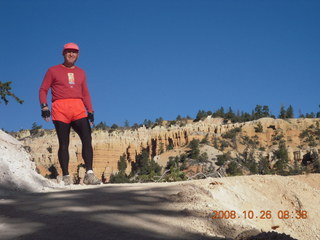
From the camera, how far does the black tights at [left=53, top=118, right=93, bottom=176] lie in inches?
263

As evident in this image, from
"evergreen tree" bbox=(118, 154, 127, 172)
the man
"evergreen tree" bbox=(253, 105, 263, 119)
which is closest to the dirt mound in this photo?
the man

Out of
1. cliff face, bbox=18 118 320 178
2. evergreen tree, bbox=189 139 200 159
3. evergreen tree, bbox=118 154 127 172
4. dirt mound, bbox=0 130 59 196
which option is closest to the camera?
dirt mound, bbox=0 130 59 196

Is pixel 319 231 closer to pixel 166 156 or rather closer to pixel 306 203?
pixel 306 203

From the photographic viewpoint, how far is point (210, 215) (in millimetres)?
4121

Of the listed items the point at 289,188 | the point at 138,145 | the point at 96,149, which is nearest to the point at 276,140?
the point at 138,145

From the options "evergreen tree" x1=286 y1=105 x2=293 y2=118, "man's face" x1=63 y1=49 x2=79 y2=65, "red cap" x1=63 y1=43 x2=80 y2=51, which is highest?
"evergreen tree" x1=286 y1=105 x2=293 y2=118

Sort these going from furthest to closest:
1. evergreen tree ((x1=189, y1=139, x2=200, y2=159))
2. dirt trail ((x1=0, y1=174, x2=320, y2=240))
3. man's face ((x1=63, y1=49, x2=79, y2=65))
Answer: evergreen tree ((x1=189, y1=139, x2=200, y2=159)) < man's face ((x1=63, y1=49, x2=79, y2=65)) < dirt trail ((x1=0, y1=174, x2=320, y2=240))

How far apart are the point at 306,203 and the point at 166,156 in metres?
63.5

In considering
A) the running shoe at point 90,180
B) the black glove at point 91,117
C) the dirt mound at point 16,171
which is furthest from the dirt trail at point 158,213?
the black glove at point 91,117

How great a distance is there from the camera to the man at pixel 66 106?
6.70 metres

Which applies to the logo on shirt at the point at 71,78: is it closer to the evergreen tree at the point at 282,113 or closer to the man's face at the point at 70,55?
the man's face at the point at 70,55

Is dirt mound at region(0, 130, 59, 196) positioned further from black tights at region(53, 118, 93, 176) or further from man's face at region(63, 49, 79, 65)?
man's face at region(63, 49, 79, 65)

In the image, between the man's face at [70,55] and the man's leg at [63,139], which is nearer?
the man's leg at [63,139]

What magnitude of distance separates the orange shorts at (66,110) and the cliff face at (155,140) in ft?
196
